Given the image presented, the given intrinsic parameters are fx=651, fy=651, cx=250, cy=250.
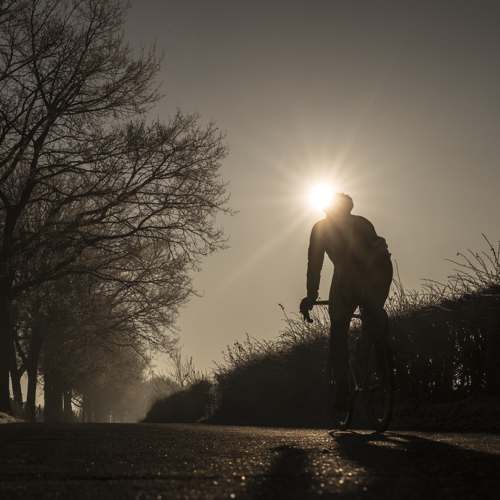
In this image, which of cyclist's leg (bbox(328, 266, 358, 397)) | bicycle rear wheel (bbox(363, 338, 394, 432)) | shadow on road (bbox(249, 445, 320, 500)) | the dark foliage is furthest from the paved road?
the dark foliage

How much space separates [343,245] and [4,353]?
44.0 ft

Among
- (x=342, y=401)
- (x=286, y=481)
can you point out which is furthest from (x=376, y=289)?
(x=286, y=481)

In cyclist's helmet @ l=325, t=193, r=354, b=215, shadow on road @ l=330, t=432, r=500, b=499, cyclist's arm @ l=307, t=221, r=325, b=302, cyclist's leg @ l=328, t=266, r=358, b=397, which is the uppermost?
cyclist's helmet @ l=325, t=193, r=354, b=215

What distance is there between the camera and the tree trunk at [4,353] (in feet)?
54.3

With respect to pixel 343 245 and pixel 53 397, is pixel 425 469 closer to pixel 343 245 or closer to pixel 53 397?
pixel 343 245

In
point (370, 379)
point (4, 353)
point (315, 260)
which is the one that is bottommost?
point (370, 379)

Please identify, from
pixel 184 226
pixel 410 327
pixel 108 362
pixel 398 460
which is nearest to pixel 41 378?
pixel 108 362

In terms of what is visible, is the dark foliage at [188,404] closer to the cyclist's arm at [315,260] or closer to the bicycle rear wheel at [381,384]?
the cyclist's arm at [315,260]

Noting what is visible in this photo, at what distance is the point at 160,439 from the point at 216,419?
885 centimetres

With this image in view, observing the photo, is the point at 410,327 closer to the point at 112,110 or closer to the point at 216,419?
the point at 216,419

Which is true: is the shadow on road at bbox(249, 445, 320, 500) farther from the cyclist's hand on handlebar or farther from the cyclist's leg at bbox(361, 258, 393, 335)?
the cyclist's hand on handlebar

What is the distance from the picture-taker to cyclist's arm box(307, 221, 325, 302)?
6.14 meters

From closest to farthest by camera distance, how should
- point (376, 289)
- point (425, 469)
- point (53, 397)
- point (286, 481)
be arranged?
1. point (286, 481)
2. point (425, 469)
3. point (376, 289)
4. point (53, 397)

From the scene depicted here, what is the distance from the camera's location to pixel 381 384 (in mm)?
5617
